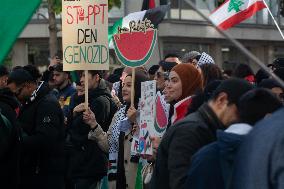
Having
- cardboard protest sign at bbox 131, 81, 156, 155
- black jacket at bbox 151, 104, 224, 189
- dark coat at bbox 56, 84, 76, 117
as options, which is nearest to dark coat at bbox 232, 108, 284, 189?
black jacket at bbox 151, 104, 224, 189

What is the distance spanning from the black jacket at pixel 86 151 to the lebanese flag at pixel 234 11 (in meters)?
2.18

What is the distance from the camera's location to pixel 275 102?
429cm

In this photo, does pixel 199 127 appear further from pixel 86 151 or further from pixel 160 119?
pixel 86 151

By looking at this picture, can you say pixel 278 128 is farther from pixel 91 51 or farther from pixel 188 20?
pixel 188 20

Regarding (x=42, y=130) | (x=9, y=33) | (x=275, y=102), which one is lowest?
(x=42, y=130)

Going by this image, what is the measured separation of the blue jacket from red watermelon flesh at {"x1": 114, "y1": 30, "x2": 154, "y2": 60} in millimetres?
4182

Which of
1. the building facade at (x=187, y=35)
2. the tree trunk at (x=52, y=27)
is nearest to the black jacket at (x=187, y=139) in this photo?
the tree trunk at (x=52, y=27)

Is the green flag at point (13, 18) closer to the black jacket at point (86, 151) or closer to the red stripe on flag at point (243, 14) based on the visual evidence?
the black jacket at point (86, 151)

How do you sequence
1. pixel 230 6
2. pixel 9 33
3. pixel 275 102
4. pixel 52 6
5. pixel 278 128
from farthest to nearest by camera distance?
1. pixel 52 6
2. pixel 230 6
3. pixel 9 33
4. pixel 275 102
5. pixel 278 128

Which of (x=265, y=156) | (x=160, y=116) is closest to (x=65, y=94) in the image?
(x=160, y=116)

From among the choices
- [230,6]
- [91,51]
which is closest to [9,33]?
[91,51]

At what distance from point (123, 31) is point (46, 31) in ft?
63.2

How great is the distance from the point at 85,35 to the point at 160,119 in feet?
6.03

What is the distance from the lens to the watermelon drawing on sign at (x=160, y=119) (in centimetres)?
705
